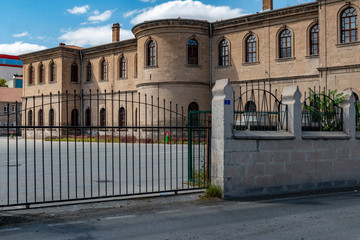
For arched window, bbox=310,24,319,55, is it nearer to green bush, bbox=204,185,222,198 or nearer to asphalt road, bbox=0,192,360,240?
asphalt road, bbox=0,192,360,240

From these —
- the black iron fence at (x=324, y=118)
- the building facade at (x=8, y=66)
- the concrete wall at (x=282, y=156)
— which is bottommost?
the concrete wall at (x=282, y=156)

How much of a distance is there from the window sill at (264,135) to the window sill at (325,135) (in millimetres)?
539

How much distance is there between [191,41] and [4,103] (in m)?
45.7

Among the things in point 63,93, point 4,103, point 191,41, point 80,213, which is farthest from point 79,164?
point 4,103

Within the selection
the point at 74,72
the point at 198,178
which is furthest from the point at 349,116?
the point at 74,72

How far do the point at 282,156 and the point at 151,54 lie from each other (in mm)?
23791

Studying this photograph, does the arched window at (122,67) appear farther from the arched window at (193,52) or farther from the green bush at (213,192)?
the green bush at (213,192)

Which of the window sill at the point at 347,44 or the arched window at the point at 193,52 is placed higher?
the arched window at the point at 193,52

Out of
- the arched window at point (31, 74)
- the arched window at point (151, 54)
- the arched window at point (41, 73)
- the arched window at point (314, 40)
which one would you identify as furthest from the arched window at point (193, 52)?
the arched window at point (31, 74)

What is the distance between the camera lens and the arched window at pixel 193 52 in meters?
30.6

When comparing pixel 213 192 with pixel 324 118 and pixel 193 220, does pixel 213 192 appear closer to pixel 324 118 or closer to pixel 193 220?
pixel 193 220

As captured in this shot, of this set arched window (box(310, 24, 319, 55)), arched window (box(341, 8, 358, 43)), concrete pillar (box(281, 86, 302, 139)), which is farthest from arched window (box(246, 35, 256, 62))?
concrete pillar (box(281, 86, 302, 139))

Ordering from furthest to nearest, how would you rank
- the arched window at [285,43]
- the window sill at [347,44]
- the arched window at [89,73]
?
the arched window at [89,73], the arched window at [285,43], the window sill at [347,44]

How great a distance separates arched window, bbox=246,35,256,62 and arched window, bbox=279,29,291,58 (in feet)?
6.82
